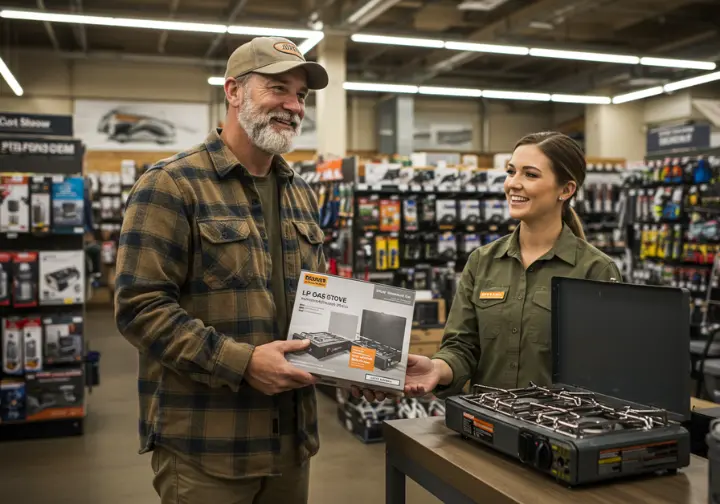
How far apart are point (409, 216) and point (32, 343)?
361 centimetres

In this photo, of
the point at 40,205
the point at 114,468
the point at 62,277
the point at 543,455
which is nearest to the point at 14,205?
the point at 40,205

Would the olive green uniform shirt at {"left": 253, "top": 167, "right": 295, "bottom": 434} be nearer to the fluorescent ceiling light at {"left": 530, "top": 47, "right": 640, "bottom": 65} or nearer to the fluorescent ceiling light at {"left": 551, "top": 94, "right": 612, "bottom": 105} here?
the fluorescent ceiling light at {"left": 530, "top": 47, "right": 640, "bottom": 65}

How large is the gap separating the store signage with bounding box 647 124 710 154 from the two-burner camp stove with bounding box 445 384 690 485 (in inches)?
313

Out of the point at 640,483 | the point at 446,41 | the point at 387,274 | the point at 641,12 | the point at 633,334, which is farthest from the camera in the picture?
the point at 641,12

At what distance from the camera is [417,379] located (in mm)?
2143

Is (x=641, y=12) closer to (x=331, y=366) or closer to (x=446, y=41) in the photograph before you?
(x=446, y=41)

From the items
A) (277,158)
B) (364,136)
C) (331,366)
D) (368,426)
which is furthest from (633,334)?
(364,136)

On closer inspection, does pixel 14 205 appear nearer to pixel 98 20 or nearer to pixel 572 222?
pixel 98 20

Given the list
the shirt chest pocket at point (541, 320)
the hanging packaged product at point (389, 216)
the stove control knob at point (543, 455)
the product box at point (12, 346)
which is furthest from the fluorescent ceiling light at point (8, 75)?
the stove control knob at point (543, 455)

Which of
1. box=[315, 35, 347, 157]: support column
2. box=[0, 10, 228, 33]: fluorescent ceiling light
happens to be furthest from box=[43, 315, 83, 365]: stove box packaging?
box=[315, 35, 347, 157]: support column

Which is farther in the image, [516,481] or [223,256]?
[223,256]

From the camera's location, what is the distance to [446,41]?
1050cm

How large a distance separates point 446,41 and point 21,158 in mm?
6546

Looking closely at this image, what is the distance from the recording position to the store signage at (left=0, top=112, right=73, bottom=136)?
5.92 meters
